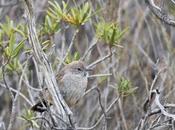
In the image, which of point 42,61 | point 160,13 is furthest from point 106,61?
point 42,61

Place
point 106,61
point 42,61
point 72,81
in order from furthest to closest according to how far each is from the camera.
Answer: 1. point 106,61
2. point 72,81
3. point 42,61

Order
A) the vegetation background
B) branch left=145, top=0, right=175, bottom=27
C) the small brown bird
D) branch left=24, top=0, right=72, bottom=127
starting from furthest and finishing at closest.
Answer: the vegetation background
the small brown bird
branch left=145, top=0, right=175, bottom=27
branch left=24, top=0, right=72, bottom=127

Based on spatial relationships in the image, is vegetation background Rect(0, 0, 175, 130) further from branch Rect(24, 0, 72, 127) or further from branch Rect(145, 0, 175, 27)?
branch Rect(24, 0, 72, 127)

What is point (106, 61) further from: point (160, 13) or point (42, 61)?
point (42, 61)

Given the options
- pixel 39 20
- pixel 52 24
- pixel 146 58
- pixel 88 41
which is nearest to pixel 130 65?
pixel 146 58

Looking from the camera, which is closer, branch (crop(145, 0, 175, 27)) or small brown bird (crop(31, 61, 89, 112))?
branch (crop(145, 0, 175, 27))

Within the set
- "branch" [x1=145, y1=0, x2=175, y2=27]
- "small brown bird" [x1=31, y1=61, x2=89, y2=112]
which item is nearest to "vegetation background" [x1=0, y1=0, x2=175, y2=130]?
"small brown bird" [x1=31, y1=61, x2=89, y2=112]

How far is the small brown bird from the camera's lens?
329 cm

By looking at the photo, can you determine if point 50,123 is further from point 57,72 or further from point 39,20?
point 39,20

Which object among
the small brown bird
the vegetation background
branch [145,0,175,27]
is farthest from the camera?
the vegetation background

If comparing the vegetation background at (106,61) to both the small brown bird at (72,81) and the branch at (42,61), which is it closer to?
the small brown bird at (72,81)

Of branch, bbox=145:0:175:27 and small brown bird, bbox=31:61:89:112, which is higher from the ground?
branch, bbox=145:0:175:27

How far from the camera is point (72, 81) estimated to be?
3398 millimetres

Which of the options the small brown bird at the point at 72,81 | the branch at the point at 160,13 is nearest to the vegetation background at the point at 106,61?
the small brown bird at the point at 72,81
